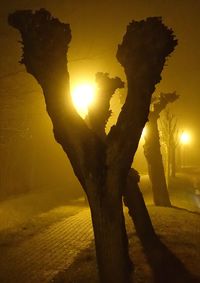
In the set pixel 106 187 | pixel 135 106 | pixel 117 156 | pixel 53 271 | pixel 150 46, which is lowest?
pixel 53 271

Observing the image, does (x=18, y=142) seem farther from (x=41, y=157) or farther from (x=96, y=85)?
(x=96, y=85)

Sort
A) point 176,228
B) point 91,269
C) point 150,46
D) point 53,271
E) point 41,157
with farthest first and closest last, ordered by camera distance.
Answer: point 41,157, point 176,228, point 53,271, point 91,269, point 150,46

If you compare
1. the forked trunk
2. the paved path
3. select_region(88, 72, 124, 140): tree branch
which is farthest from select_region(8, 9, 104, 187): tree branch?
the forked trunk

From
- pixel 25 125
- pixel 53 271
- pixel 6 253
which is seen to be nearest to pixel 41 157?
pixel 25 125

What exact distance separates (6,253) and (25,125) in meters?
13.9

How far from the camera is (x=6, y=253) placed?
382 inches

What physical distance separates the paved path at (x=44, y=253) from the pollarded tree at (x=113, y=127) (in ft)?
7.81

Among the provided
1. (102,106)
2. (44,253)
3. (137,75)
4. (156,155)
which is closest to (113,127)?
(137,75)

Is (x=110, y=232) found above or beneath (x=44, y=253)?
above

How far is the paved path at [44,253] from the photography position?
783 centimetres

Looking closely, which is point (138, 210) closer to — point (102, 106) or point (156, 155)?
point (102, 106)

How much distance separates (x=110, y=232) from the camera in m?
5.77

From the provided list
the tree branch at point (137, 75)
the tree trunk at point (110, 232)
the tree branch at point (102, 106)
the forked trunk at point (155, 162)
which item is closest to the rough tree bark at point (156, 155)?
the forked trunk at point (155, 162)

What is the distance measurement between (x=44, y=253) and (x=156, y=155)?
23.8ft
